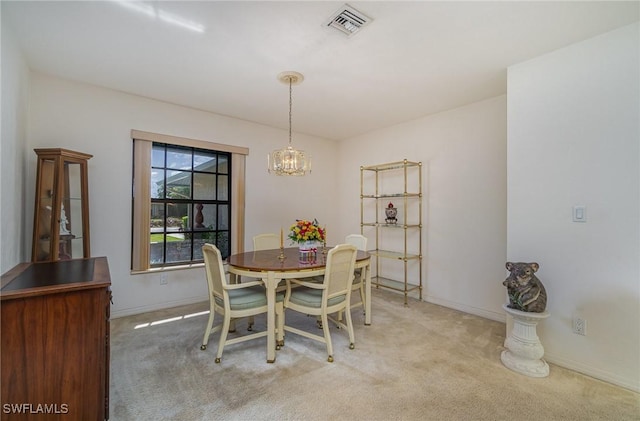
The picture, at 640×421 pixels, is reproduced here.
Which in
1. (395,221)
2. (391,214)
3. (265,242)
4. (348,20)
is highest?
→ (348,20)

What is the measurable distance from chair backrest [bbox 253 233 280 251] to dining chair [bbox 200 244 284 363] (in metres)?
1.02

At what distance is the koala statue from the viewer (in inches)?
85.9

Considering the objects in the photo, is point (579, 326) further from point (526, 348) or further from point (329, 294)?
point (329, 294)

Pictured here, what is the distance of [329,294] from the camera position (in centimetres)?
245

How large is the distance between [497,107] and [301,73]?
7.47ft

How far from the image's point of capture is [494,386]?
2.01 metres

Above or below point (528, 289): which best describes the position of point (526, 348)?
below

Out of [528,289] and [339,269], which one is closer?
[528,289]

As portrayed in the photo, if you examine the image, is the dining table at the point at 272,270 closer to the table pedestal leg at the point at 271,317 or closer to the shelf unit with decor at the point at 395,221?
the table pedestal leg at the point at 271,317

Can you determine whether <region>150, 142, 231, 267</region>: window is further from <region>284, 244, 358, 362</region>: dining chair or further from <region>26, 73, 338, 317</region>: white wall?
<region>284, 244, 358, 362</region>: dining chair

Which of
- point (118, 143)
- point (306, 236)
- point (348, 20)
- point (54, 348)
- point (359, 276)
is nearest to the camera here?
point (54, 348)

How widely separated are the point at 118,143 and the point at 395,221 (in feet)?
12.1

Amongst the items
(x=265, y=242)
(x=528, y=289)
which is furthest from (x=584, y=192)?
(x=265, y=242)

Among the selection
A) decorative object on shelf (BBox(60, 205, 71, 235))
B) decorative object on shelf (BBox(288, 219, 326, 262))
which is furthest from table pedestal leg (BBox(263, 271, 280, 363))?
decorative object on shelf (BBox(60, 205, 71, 235))
